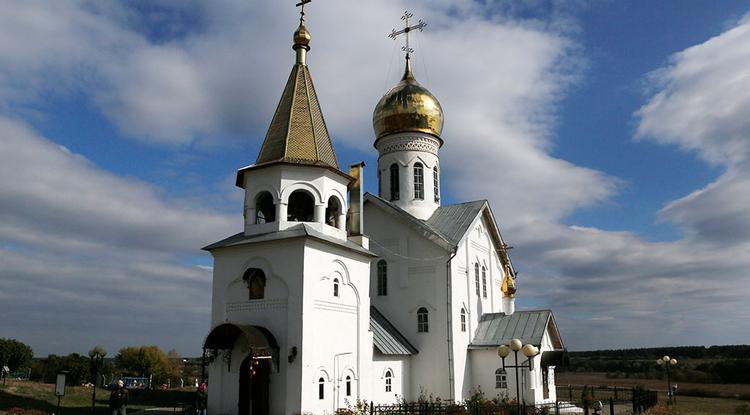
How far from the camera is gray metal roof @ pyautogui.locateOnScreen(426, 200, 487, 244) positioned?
70.8 feet

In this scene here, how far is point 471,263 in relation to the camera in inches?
865

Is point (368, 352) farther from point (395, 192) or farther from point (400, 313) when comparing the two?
point (395, 192)

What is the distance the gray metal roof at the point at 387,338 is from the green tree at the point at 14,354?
31170mm

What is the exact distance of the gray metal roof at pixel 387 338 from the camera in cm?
1902

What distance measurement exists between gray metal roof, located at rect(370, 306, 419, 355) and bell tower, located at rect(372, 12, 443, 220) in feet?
15.5

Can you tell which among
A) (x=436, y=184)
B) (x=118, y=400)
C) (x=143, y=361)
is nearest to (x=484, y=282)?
(x=436, y=184)

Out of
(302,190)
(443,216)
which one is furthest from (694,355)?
(302,190)

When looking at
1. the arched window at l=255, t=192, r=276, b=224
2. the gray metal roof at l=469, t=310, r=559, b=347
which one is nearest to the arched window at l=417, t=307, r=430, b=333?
the gray metal roof at l=469, t=310, r=559, b=347

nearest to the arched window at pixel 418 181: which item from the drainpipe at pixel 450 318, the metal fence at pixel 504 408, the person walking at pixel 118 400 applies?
the drainpipe at pixel 450 318

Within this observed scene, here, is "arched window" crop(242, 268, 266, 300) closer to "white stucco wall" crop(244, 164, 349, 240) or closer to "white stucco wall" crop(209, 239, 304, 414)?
"white stucco wall" crop(209, 239, 304, 414)

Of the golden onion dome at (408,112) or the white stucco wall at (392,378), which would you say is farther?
the golden onion dome at (408,112)

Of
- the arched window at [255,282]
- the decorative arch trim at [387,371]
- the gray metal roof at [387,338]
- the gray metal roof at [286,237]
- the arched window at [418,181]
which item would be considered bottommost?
the decorative arch trim at [387,371]

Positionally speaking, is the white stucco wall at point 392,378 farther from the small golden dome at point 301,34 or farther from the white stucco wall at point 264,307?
the small golden dome at point 301,34

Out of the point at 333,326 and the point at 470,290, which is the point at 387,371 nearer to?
the point at 333,326
